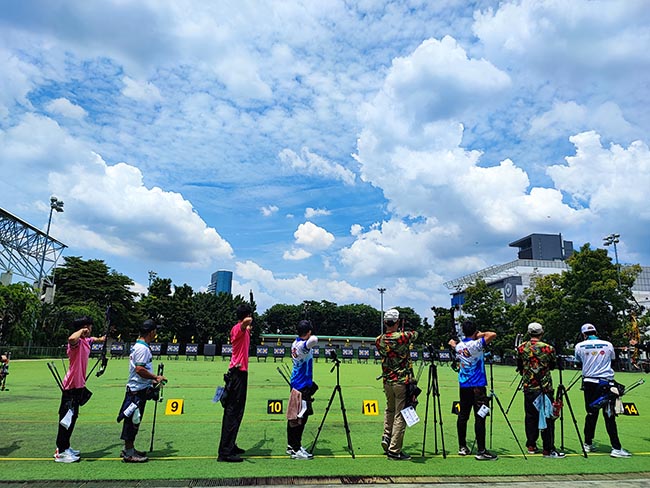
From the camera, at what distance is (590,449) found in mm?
6840

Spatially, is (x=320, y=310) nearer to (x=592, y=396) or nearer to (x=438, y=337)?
(x=438, y=337)

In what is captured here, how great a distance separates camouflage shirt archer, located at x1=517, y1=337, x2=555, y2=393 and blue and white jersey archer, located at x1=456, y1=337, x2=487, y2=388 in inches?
29.2

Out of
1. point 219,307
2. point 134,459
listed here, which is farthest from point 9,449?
point 219,307

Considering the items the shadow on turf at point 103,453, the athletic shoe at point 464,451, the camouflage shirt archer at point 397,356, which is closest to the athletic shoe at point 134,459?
the shadow on turf at point 103,453

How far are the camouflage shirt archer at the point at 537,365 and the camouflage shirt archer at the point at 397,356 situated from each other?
1.80 metres

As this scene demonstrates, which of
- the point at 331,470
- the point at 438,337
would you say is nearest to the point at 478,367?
the point at 331,470

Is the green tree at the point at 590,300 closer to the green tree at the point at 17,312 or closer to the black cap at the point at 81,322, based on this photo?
the black cap at the point at 81,322

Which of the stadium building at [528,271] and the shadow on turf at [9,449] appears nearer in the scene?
the shadow on turf at [9,449]

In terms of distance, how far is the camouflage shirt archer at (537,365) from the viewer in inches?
260

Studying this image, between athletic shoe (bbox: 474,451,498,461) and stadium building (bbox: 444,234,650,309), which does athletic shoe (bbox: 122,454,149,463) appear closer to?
athletic shoe (bbox: 474,451,498,461)

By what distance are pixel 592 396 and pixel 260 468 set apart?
490 cm

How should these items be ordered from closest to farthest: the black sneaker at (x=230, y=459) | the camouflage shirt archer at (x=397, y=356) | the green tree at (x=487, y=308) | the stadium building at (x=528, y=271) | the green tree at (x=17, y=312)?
the black sneaker at (x=230, y=459), the camouflage shirt archer at (x=397, y=356), the green tree at (x=17, y=312), the green tree at (x=487, y=308), the stadium building at (x=528, y=271)

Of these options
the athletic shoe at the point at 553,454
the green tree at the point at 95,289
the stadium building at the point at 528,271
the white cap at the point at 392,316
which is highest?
the stadium building at the point at 528,271

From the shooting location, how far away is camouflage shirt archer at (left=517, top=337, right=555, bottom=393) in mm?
6598
